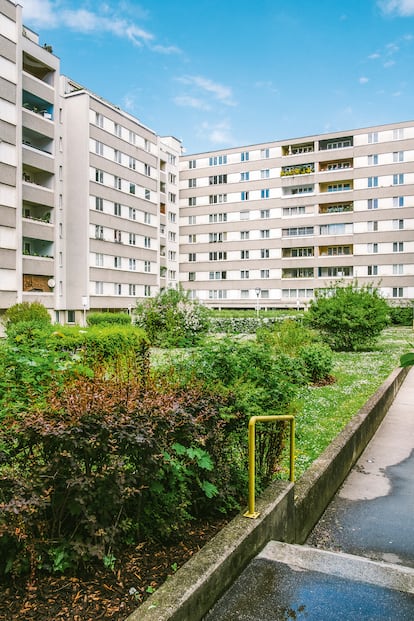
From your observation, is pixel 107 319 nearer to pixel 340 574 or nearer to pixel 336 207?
pixel 340 574

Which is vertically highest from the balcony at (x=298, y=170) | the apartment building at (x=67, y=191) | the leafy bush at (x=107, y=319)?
the balcony at (x=298, y=170)

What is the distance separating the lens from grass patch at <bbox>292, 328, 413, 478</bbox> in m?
7.60

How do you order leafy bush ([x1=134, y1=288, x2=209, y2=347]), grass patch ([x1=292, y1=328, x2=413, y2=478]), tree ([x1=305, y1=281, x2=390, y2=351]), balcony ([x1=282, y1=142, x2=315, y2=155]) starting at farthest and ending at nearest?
balcony ([x1=282, y1=142, x2=315, y2=155]), leafy bush ([x1=134, y1=288, x2=209, y2=347]), tree ([x1=305, y1=281, x2=390, y2=351]), grass patch ([x1=292, y1=328, x2=413, y2=478])

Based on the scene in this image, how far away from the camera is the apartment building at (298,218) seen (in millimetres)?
54062

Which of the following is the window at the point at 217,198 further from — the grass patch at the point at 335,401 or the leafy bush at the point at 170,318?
the grass patch at the point at 335,401

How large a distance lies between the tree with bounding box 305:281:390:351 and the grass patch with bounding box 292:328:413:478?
1.78 meters

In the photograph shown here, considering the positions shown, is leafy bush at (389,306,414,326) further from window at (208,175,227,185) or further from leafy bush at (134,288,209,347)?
leafy bush at (134,288,209,347)

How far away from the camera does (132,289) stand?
49.8m

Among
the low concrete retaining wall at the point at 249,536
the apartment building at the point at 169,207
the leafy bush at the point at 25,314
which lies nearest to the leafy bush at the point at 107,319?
the apartment building at the point at 169,207

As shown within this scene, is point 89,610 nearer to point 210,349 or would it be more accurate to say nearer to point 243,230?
point 210,349

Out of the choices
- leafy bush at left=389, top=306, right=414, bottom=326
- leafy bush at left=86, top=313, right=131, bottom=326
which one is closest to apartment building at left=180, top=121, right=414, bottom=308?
leafy bush at left=389, top=306, right=414, bottom=326

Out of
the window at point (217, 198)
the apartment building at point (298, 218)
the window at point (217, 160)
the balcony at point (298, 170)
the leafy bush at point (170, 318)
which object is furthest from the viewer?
the window at point (217, 160)

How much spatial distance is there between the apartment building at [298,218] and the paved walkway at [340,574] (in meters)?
50.8

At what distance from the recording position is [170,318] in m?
24.1
